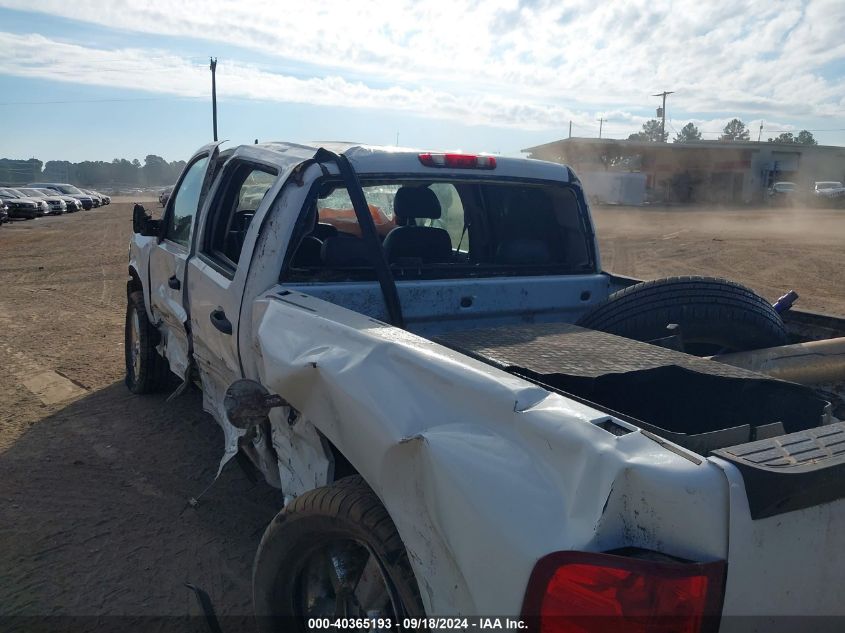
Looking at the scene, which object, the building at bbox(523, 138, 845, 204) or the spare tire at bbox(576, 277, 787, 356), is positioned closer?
the spare tire at bbox(576, 277, 787, 356)

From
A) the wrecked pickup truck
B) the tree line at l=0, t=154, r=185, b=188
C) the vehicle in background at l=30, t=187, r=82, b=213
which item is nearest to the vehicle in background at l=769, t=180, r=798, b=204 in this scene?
the vehicle in background at l=30, t=187, r=82, b=213

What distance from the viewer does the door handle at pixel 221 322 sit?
334cm

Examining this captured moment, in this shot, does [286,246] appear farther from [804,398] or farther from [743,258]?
[743,258]

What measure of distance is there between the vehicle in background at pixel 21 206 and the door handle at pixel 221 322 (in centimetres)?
3639

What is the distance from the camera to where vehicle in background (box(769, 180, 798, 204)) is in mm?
47469

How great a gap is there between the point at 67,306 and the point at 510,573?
33.6 feet

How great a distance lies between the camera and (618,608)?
1.36 m

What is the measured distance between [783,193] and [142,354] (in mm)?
50106

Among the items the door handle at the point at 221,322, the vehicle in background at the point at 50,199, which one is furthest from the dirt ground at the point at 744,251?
the vehicle in background at the point at 50,199

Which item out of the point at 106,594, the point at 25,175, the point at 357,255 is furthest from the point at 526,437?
the point at 25,175

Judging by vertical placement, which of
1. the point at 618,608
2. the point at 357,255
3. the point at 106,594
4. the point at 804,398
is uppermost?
the point at 357,255

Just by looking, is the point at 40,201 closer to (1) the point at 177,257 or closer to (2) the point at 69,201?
(2) the point at 69,201

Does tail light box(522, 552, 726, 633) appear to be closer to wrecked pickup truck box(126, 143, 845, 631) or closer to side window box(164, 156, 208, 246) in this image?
wrecked pickup truck box(126, 143, 845, 631)

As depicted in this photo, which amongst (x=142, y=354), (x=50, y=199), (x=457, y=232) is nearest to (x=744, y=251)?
(x=457, y=232)
